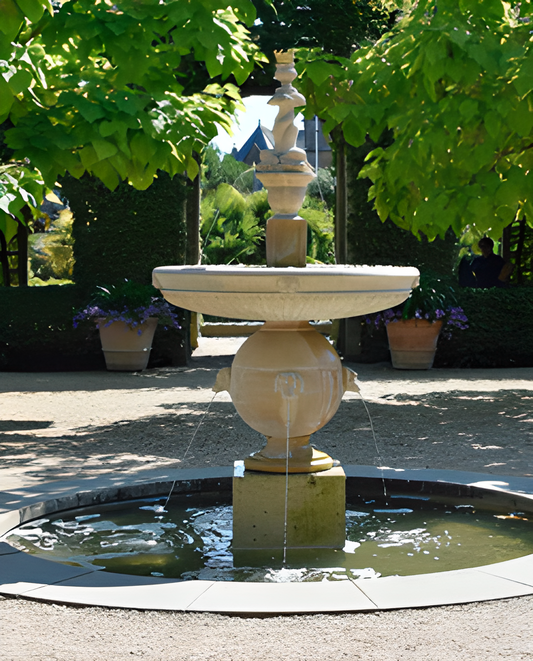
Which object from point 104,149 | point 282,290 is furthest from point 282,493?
point 104,149

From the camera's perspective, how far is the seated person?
45.7 feet

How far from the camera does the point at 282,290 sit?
409 centimetres

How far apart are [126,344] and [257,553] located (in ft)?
27.3

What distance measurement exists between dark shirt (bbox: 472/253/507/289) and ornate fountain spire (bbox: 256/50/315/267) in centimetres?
957

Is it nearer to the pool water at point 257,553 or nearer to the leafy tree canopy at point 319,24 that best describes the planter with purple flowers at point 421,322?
the leafy tree canopy at point 319,24

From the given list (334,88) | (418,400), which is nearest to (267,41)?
(334,88)

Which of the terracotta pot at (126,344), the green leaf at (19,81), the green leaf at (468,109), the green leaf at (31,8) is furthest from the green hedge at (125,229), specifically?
the green leaf at (31,8)

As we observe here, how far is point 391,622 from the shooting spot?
10.5 feet

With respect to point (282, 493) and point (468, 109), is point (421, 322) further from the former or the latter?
point (282, 493)

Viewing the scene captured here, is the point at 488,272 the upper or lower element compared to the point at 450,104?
lower

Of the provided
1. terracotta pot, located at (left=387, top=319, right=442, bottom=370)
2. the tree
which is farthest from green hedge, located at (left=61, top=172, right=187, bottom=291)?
the tree

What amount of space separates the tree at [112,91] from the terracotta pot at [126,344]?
5660 mm

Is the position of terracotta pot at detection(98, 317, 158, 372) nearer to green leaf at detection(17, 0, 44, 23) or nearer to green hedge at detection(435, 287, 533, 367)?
green hedge at detection(435, 287, 533, 367)

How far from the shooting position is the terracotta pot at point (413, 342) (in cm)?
1242
